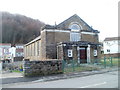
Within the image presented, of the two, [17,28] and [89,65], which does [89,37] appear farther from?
[17,28]

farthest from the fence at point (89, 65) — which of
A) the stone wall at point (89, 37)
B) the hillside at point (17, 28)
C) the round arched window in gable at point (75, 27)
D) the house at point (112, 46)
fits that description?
the hillside at point (17, 28)

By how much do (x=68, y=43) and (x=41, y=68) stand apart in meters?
8.89

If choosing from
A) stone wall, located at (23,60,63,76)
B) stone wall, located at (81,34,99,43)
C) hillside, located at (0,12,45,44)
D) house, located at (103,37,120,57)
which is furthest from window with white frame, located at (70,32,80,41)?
hillside, located at (0,12,45,44)

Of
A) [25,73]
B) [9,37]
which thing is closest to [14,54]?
[9,37]

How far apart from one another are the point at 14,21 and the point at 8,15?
579cm

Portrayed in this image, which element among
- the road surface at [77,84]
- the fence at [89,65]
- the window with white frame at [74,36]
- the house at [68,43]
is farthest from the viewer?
the window with white frame at [74,36]

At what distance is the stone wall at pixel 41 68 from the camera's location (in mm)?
13766

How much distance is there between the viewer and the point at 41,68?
14312mm

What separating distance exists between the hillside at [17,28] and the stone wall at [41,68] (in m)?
65.0

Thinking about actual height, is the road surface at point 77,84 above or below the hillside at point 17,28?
below

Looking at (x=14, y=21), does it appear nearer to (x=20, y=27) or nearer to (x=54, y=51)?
(x=20, y=27)

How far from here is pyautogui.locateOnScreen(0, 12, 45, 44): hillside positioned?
79.0 metres

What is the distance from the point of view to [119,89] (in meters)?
7.28

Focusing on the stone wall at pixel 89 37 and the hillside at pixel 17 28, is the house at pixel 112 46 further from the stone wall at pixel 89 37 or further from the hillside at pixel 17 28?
the hillside at pixel 17 28
